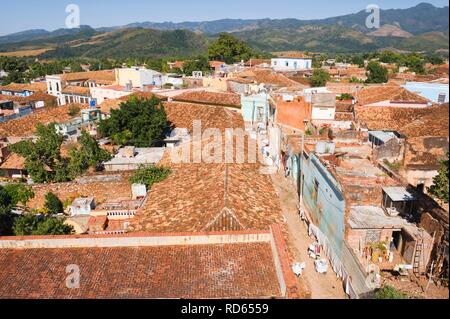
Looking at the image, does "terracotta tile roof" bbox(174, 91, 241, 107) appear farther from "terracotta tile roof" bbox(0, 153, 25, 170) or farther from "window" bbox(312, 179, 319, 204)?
"window" bbox(312, 179, 319, 204)

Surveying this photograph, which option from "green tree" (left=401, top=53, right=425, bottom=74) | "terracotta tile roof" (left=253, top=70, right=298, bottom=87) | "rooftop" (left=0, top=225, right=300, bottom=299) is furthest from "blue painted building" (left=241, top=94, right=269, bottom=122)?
"green tree" (left=401, top=53, right=425, bottom=74)

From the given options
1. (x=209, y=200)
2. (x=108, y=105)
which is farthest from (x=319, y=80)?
(x=209, y=200)

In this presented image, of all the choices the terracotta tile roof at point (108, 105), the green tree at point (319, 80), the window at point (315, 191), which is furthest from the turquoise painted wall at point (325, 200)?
the green tree at point (319, 80)

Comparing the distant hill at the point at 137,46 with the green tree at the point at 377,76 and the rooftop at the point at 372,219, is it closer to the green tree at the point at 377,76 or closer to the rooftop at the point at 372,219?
the green tree at the point at 377,76

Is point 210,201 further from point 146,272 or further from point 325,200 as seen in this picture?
point 146,272
